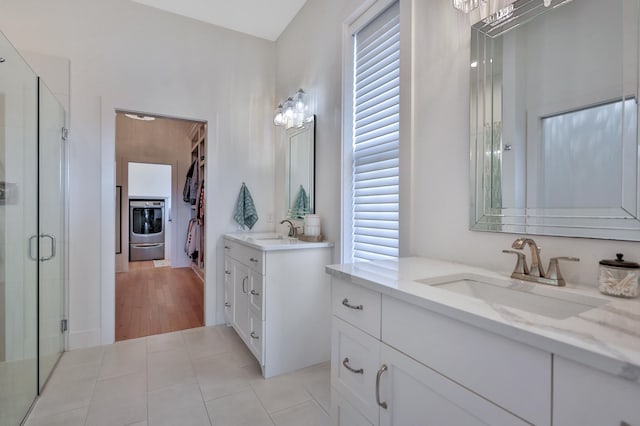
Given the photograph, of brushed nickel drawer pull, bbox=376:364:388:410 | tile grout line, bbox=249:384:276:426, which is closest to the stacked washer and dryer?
tile grout line, bbox=249:384:276:426

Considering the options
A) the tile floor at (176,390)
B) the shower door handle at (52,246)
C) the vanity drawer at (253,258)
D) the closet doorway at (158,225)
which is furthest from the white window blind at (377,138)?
the shower door handle at (52,246)

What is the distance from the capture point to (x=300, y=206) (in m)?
2.95

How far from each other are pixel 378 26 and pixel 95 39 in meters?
2.52

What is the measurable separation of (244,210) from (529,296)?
2.76 m

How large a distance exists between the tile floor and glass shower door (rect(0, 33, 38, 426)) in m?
0.24

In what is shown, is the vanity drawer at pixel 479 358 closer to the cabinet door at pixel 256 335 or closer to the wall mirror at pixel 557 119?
the wall mirror at pixel 557 119

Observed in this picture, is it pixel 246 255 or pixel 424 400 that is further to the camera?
pixel 246 255

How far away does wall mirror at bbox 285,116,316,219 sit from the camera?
276 cm

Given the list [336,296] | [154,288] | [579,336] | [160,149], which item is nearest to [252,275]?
[336,296]

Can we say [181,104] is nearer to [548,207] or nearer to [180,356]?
[180,356]

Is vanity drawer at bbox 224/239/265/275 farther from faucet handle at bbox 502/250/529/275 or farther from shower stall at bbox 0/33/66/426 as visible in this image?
faucet handle at bbox 502/250/529/275

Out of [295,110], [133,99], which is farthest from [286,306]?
[133,99]

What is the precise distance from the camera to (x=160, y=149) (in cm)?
602

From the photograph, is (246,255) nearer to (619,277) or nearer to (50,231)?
(50,231)
